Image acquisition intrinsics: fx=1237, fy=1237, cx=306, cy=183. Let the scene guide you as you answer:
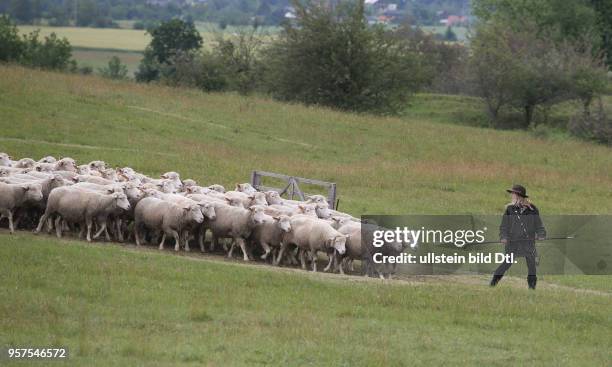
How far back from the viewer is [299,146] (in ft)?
147

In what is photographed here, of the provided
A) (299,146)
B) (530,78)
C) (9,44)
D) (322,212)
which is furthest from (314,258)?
(9,44)

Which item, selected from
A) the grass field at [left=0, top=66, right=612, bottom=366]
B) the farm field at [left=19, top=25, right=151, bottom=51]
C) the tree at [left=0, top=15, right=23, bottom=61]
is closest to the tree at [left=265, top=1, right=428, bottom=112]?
the tree at [left=0, top=15, right=23, bottom=61]

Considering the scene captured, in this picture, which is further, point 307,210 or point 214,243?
point 307,210

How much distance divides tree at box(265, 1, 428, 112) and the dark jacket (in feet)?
141

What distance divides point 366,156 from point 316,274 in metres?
22.4

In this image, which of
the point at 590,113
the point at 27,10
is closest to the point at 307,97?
the point at 590,113

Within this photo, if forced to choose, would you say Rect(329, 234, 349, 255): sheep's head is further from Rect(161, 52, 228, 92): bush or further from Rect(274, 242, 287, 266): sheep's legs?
Rect(161, 52, 228, 92): bush

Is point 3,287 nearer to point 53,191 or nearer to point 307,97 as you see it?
point 53,191

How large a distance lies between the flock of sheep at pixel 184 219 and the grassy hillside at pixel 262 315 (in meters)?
1.37

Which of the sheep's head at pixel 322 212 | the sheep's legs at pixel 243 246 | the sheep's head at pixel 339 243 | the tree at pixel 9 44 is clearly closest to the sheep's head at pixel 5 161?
the sheep's legs at pixel 243 246

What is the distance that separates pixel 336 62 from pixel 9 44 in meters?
18.9

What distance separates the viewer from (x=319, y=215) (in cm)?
2559

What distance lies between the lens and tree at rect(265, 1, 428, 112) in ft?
211

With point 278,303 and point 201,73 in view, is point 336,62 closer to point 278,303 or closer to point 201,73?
point 201,73
